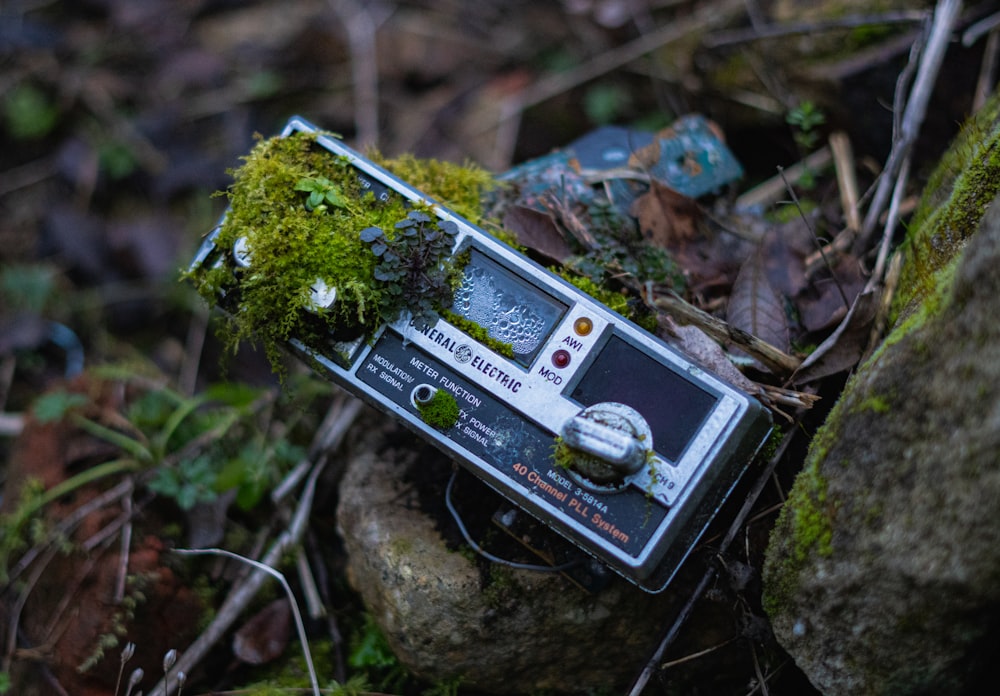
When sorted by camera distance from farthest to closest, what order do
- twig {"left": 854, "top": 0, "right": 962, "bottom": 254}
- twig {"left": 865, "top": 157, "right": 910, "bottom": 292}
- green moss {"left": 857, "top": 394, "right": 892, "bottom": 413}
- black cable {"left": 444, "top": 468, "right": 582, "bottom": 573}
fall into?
twig {"left": 854, "top": 0, "right": 962, "bottom": 254}, twig {"left": 865, "top": 157, "right": 910, "bottom": 292}, black cable {"left": 444, "top": 468, "right": 582, "bottom": 573}, green moss {"left": 857, "top": 394, "right": 892, "bottom": 413}

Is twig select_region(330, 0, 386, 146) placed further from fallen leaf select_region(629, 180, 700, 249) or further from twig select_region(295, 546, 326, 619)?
twig select_region(295, 546, 326, 619)

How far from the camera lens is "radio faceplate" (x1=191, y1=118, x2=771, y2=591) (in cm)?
183

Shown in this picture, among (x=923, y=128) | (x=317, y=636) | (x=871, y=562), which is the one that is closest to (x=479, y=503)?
(x=317, y=636)

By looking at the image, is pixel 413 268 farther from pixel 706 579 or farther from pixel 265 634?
pixel 265 634

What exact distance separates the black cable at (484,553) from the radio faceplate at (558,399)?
0.74 ft

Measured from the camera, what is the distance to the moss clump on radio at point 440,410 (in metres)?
1.95

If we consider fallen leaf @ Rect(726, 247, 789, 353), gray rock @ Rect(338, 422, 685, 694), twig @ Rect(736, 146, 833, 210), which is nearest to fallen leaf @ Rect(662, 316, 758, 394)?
fallen leaf @ Rect(726, 247, 789, 353)

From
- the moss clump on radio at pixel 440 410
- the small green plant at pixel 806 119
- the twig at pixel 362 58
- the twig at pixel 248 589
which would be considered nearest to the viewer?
the moss clump on radio at pixel 440 410

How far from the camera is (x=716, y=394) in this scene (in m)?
1.86

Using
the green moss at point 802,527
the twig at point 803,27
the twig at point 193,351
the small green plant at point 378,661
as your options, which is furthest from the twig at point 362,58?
the green moss at point 802,527

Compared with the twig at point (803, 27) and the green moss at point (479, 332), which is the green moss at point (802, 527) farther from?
the twig at point (803, 27)

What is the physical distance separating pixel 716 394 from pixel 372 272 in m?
0.92

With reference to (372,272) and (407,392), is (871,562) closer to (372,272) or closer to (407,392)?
(407,392)

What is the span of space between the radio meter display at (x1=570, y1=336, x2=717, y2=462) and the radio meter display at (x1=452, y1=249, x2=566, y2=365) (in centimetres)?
16
